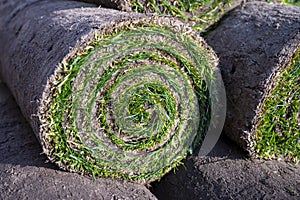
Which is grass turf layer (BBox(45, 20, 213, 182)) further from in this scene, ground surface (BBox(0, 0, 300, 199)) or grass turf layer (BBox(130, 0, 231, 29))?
grass turf layer (BBox(130, 0, 231, 29))

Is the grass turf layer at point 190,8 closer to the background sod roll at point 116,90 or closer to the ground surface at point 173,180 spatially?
the background sod roll at point 116,90

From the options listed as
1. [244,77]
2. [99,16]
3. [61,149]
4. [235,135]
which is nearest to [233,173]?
[235,135]

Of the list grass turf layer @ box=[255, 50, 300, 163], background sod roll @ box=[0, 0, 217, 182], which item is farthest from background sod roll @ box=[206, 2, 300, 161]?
background sod roll @ box=[0, 0, 217, 182]

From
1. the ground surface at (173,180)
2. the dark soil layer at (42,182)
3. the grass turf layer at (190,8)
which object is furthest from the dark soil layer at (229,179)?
the grass turf layer at (190,8)

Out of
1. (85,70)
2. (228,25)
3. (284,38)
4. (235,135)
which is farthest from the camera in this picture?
(228,25)

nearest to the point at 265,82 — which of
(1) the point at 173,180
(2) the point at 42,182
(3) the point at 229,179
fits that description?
(3) the point at 229,179

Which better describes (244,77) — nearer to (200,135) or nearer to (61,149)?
(200,135)
